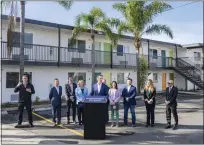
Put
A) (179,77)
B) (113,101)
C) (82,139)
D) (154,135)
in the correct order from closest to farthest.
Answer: (82,139) < (154,135) < (113,101) < (179,77)

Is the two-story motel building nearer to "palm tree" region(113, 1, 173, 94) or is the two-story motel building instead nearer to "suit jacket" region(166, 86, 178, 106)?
"palm tree" region(113, 1, 173, 94)

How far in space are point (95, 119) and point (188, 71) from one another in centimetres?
2521

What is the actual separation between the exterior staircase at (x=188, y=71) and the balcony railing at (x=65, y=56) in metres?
6.54

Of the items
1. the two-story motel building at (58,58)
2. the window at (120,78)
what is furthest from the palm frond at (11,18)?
the window at (120,78)

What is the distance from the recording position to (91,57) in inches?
880

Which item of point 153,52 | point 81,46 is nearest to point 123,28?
point 81,46

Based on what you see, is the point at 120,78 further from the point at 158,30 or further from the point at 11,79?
the point at 11,79

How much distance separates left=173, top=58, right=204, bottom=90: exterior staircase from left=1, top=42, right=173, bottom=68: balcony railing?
6.54 m

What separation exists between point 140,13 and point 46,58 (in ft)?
25.2

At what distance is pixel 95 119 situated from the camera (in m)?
8.21

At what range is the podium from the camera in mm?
8141

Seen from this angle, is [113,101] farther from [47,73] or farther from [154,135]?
[47,73]

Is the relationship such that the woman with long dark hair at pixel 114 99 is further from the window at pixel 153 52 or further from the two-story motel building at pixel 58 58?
the window at pixel 153 52

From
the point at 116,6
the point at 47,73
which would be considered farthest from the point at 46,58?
the point at 116,6
